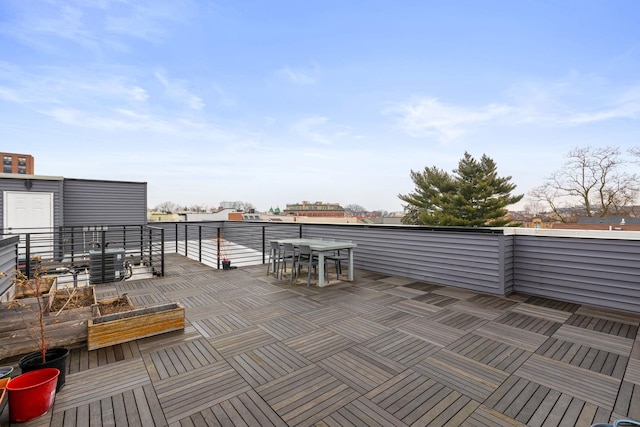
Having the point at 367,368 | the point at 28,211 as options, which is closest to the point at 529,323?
the point at 367,368

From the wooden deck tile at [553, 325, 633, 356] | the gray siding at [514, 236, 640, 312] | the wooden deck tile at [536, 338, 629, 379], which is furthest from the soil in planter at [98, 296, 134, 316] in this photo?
the gray siding at [514, 236, 640, 312]

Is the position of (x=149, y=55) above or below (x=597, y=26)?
below

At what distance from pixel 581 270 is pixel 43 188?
12.1m

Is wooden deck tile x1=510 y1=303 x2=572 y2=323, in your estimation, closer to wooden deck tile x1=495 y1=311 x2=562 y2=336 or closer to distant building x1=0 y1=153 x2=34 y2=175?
wooden deck tile x1=495 y1=311 x2=562 y2=336

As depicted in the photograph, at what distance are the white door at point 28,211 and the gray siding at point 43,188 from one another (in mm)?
75

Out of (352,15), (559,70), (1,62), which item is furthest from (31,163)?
(559,70)

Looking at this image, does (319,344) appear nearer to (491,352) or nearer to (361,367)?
(361,367)

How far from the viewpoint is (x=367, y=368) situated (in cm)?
239

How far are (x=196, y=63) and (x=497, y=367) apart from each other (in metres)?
12.0

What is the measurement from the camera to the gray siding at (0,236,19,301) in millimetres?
3389

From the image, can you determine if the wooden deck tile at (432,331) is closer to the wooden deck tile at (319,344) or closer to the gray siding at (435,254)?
the wooden deck tile at (319,344)

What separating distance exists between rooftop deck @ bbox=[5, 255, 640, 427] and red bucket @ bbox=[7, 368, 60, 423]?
80mm

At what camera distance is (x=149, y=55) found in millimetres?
9414

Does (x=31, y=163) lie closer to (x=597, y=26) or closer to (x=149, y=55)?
(x=149, y=55)
